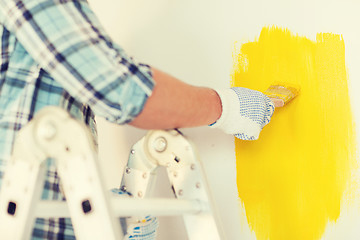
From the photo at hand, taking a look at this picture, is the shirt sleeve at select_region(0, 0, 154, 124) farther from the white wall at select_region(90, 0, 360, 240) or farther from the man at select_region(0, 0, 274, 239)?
the white wall at select_region(90, 0, 360, 240)

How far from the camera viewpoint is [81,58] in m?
0.67

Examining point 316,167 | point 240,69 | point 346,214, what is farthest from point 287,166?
point 240,69

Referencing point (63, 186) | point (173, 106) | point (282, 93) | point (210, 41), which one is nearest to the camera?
point (63, 186)

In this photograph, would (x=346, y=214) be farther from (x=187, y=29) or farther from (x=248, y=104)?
(x=187, y=29)

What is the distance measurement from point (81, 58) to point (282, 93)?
1.86 ft

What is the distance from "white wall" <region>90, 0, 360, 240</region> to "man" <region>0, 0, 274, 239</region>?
37cm

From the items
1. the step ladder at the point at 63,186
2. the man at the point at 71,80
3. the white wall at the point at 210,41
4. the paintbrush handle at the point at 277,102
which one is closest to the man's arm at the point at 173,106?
the man at the point at 71,80

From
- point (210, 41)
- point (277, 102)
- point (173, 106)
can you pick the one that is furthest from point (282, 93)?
point (173, 106)

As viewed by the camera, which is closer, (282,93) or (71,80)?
(71,80)

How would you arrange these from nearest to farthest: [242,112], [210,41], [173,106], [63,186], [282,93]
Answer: [63,186]
[173,106]
[242,112]
[282,93]
[210,41]

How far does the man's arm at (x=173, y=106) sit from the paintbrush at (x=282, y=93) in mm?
265

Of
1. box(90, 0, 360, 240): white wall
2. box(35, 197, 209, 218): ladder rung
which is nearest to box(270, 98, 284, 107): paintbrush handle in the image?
box(90, 0, 360, 240): white wall

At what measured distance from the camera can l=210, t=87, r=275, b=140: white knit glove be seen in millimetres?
919

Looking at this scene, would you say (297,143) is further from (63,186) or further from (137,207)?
(63,186)
